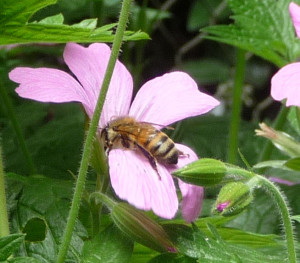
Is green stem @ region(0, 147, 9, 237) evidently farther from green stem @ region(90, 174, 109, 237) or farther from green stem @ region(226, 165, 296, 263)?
green stem @ region(226, 165, 296, 263)

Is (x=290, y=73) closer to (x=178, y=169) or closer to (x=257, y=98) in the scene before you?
(x=178, y=169)

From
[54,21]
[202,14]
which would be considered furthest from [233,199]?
[202,14]

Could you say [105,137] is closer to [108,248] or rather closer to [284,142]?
[108,248]

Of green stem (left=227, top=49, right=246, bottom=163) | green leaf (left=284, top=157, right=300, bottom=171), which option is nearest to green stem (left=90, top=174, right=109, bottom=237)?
green leaf (left=284, top=157, right=300, bottom=171)

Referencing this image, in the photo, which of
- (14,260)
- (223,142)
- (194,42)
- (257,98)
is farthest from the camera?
(257,98)

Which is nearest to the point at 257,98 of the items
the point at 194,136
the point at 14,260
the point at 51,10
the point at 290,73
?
the point at 194,136

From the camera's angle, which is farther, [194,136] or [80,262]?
[194,136]
